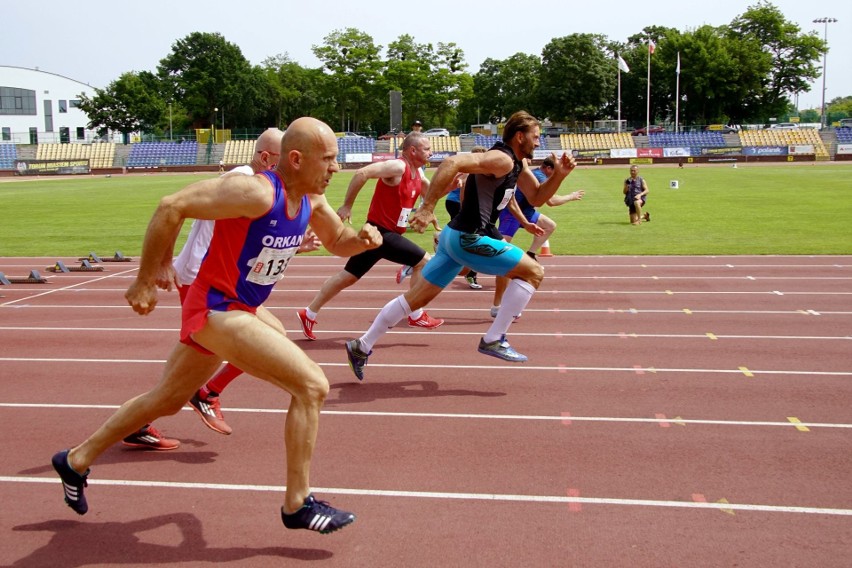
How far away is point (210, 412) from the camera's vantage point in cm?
583

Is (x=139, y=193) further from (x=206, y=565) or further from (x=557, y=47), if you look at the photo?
(x=557, y=47)

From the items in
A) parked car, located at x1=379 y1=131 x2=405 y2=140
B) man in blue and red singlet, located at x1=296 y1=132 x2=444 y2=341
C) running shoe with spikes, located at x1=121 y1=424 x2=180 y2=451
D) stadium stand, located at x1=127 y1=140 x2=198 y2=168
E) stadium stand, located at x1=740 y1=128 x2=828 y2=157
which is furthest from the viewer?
stadium stand, located at x1=127 y1=140 x2=198 y2=168

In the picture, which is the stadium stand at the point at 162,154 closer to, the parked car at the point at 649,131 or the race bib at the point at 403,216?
the parked car at the point at 649,131

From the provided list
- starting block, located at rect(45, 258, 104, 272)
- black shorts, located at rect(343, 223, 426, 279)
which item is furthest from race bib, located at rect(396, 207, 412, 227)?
starting block, located at rect(45, 258, 104, 272)

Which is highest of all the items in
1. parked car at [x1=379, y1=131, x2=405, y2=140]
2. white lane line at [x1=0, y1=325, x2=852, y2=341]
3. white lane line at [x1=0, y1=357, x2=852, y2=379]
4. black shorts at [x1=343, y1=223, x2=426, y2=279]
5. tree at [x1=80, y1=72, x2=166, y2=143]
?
tree at [x1=80, y1=72, x2=166, y2=143]

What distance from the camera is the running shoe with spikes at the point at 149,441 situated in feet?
18.4

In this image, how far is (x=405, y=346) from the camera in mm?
8773

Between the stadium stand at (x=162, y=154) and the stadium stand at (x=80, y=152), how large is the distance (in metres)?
2.08

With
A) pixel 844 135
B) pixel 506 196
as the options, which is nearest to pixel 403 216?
pixel 506 196

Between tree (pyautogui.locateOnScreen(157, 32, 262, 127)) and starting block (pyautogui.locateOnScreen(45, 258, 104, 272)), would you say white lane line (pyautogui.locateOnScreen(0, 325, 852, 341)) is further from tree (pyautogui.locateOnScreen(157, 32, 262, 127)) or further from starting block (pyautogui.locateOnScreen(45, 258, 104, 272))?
tree (pyautogui.locateOnScreen(157, 32, 262, 127))

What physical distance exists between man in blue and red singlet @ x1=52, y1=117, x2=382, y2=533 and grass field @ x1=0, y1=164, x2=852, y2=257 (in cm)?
1267

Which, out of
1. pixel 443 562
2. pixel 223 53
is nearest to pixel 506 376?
pixel 443 562

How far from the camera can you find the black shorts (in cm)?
895

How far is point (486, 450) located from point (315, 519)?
178 cm
